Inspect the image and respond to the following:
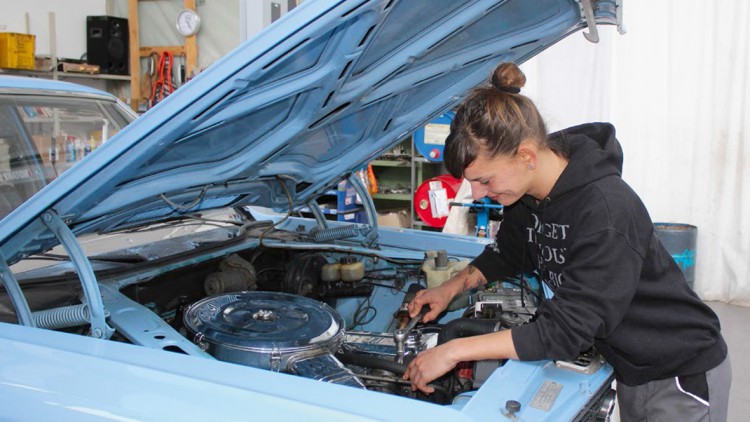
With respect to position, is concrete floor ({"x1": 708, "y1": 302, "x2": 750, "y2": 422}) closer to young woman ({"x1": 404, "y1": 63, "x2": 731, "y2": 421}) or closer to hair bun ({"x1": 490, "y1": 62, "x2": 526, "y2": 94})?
young woman ({"x1": 404, "y1": 63, "x2": 731, "y2": 421})

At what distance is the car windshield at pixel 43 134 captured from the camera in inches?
87.4

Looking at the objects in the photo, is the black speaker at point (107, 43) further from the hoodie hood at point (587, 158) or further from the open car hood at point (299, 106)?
the hoodie hood at point (587, 158)

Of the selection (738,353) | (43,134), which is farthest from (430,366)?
(738,353)

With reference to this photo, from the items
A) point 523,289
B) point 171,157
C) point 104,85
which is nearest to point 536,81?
point 523,289

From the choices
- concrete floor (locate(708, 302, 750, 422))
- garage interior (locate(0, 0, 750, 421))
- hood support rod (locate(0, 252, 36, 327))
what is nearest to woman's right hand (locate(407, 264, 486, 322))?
hood support rod (locate(0, 252, 36, 327))

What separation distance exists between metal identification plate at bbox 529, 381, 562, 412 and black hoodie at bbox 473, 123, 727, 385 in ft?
0.20

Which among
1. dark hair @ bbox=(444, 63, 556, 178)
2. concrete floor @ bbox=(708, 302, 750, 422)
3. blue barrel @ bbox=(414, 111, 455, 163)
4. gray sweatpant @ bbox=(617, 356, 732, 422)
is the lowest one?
concrete floor @ bbox=(708, 302, 750, 422)

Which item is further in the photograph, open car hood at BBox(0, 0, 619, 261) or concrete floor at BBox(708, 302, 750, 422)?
concrete floor at BBox(708, 302, 750, 422)

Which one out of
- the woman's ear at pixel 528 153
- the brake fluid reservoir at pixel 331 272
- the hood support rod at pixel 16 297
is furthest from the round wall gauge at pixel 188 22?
the woman's ear at pixel 528 153

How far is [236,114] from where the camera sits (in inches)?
53.3

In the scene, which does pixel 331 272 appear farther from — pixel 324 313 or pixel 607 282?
pixel 607 282

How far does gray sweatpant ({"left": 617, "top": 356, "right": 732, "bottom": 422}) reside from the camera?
1495 mm

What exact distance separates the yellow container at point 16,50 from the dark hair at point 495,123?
20.0 ft

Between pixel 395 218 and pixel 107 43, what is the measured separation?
438 centimetres
